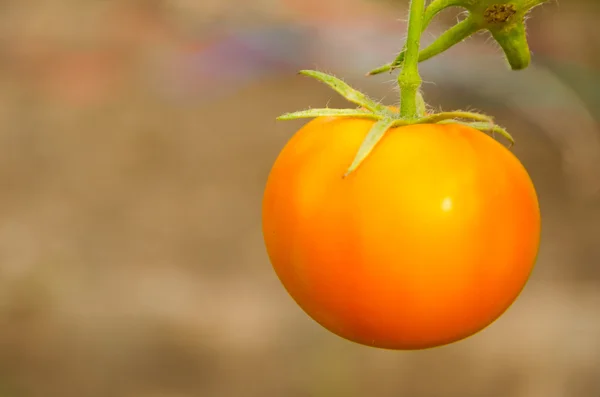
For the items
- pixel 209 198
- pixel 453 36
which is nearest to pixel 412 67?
pixel 453 36

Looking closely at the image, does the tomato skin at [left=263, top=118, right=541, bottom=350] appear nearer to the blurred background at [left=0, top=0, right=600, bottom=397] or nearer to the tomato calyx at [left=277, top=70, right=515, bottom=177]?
the tomato calyx at [left=277, top=70, right=515, bottom=177]

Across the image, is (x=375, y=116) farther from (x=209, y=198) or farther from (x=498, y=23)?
(x=209, y=198)

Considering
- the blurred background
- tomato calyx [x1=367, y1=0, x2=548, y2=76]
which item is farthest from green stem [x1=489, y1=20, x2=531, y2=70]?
the blurred background

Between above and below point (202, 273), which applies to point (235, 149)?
above

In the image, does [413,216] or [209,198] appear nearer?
[413,216]

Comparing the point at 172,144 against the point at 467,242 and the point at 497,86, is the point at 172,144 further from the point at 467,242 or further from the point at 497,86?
the point at 467,242

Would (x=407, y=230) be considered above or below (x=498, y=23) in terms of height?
below

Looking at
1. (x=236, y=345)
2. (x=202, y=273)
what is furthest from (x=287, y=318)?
(x=202, y=273)
